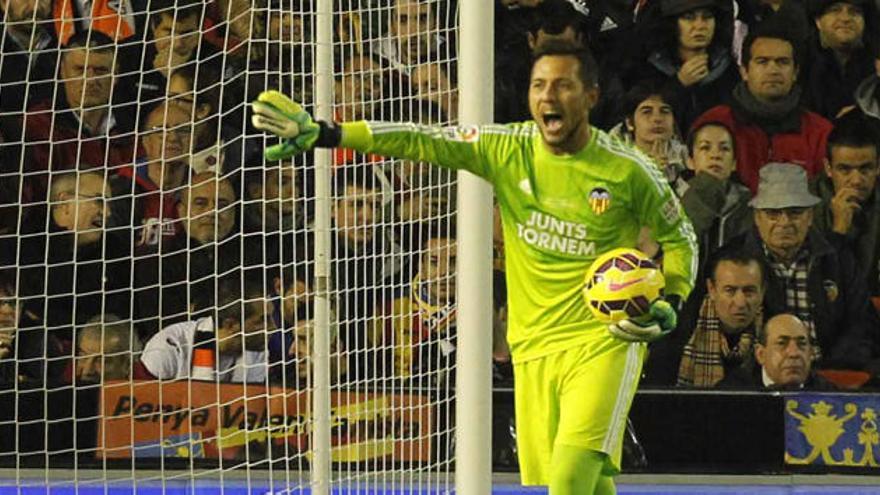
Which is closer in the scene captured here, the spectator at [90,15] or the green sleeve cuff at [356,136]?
the green sleeve cuff at [356,136]

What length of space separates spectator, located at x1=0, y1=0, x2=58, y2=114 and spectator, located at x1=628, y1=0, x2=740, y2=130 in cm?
268

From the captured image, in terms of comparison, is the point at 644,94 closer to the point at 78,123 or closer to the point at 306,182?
the point at 306,182

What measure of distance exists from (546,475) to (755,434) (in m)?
2.85

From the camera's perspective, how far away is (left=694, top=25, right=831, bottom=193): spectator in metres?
10.3

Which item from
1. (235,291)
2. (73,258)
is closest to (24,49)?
(73,258)

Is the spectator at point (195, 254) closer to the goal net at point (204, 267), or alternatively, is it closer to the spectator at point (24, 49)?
the goal net at point (204, 267)

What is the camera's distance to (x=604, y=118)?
33.5ft

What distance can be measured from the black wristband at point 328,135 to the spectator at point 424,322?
1.68m

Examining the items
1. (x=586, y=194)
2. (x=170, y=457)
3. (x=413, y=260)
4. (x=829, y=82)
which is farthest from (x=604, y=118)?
(x=586, y=194)

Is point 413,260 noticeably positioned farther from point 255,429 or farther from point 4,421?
point 4,421

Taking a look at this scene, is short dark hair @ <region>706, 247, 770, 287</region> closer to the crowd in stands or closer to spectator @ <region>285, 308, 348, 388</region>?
the crowd in stands

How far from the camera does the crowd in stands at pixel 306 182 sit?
31.4ft

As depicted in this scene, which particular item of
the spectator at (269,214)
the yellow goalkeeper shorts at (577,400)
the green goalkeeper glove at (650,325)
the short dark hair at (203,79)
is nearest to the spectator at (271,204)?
the spectator at (269,214)

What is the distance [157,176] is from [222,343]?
849mm
